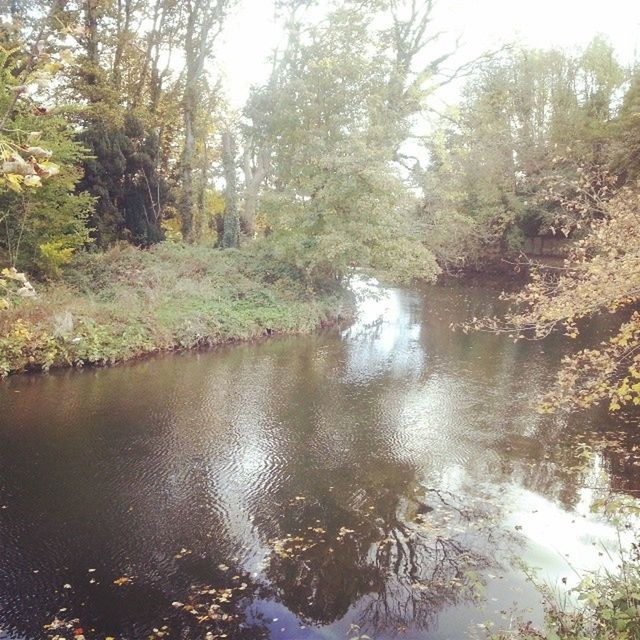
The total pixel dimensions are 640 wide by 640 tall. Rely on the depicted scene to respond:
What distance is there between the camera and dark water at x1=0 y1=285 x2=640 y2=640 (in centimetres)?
490

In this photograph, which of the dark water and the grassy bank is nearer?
the dark water

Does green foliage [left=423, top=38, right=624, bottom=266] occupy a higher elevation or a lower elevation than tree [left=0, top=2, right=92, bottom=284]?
higher

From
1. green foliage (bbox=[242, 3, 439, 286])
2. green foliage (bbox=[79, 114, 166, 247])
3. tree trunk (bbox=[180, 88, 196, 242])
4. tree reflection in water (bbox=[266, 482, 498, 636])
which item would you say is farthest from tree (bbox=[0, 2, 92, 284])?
tree reflection in water (bbox=[266, 482, 498, 636])

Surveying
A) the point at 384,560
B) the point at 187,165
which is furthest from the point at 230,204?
the point at 384,560

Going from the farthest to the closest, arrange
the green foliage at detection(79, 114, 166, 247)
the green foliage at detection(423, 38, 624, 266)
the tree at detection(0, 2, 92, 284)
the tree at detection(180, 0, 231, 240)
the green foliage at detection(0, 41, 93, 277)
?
the green foliage at detection(423, 38, 624, 266) → the tree at detection(180, 0, 231, 240) → the green foliage at detection(79, 114, 166, 247) → the green foliage at detection(0, 41, 93, 277) → the tree at detection(0, 2, 92, 284)

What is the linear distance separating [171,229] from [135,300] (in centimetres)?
1226

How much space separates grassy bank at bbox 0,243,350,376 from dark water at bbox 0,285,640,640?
2.28 feet

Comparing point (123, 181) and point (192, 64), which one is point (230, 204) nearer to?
point (123, 181)

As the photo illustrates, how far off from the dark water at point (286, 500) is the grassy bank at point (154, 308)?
27.3 inches

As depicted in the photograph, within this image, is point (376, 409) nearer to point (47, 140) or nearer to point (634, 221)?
point (634, 221)

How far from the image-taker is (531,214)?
Result: 2858cm

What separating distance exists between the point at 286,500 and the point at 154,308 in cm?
865

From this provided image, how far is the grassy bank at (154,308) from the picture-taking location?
11.4 meters

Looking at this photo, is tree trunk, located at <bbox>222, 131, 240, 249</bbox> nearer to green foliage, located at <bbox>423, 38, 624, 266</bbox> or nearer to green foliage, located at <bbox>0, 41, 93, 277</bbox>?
green foliage, located at <bbox>0, 41, 93, 277</bbox>
